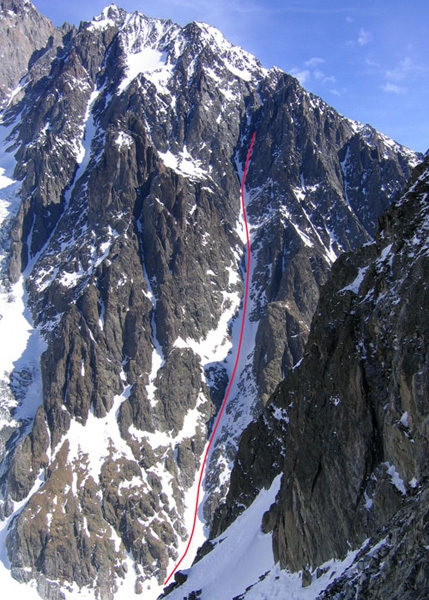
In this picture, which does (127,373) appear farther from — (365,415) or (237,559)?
(365,415)

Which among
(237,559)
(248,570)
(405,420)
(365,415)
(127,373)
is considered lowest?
(248,570)

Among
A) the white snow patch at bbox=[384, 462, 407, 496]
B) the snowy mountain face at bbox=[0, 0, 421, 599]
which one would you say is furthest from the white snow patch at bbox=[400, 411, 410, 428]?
the snowy mountain face at bbox=[0, 0, 421, 599]

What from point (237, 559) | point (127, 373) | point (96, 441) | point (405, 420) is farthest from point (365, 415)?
point (127, 373)

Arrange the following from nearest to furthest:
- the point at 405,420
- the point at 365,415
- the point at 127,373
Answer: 1. the point at 405,420
2. the point at 365,415
3. the point at 127,373

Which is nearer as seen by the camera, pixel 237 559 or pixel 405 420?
pixel 405 420

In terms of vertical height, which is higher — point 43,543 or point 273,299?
point 273,299

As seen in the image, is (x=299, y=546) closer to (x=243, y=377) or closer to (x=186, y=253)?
(x=243, y=377)

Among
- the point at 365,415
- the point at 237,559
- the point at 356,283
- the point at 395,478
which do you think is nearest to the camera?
the point at 395,478

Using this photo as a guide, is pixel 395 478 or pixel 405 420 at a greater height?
pixel 405 420

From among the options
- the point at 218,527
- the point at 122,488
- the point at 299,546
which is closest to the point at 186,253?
the point at 122,488

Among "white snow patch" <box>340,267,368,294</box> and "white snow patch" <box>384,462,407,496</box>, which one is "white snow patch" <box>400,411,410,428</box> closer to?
"white snow patch" <box>384,462,407,496</box>
